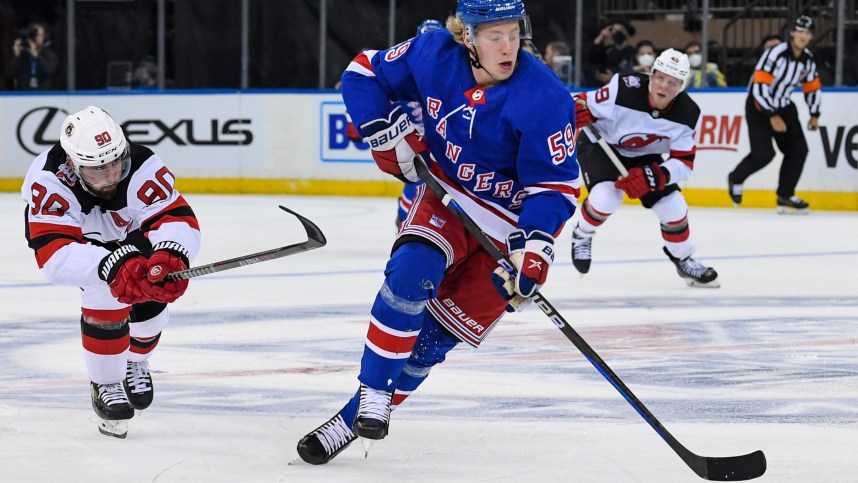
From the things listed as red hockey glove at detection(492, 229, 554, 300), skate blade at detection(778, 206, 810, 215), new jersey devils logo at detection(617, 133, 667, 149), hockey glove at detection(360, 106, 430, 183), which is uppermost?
hockey glove at detection(360, 106, 430, 183)

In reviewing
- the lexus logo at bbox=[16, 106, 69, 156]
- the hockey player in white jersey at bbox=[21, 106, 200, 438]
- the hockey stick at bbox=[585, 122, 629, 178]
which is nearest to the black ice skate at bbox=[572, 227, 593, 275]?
A: the hockey stick at bbox=[585, 122, 629, 178]

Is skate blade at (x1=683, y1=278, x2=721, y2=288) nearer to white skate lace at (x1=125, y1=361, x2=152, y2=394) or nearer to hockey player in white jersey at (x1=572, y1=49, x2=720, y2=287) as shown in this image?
hockey player in white jersey at (x1=572, y1=49, x2=720, y2=287)

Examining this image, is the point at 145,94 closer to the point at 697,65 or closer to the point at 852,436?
the point at 697,65

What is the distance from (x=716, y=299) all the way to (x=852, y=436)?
2869mm

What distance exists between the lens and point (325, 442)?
317cm

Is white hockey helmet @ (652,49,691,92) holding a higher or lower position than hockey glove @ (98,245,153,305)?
higher

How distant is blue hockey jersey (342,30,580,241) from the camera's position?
10.5 ft

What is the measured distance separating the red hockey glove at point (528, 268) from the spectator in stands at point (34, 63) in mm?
11193

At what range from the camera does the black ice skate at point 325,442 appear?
10.3 feet

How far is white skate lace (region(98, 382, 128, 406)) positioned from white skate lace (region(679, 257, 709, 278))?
376 centimetres

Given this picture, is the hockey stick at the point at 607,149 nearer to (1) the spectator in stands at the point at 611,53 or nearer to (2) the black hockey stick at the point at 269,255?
(2) the black hockey stick at the point at 269,255

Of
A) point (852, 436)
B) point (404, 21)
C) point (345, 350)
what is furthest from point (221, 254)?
point (404, 21)

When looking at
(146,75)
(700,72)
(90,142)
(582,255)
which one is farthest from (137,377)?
(146,75)

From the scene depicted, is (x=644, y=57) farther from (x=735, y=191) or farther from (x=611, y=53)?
(x=735, y=191)
